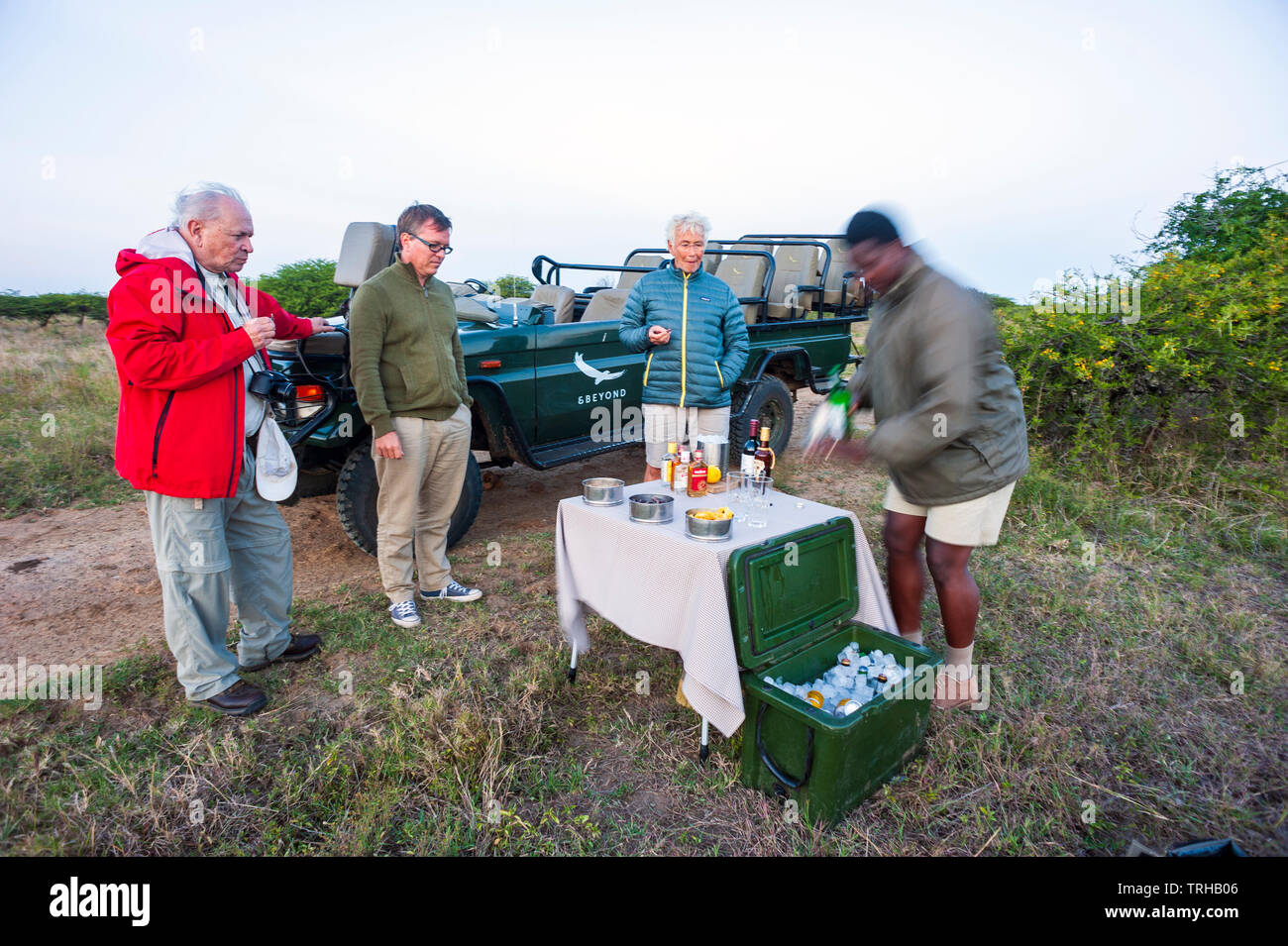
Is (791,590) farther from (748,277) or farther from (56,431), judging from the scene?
(56,431)

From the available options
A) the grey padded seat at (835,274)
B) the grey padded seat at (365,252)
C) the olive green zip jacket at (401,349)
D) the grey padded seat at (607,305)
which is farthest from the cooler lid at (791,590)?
the grey padded seat at (835,274)

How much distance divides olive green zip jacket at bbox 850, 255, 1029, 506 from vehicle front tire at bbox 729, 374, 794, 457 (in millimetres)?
3291

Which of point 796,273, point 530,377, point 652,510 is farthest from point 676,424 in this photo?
point 796,273

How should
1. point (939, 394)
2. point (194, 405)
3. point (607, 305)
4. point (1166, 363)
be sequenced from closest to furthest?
point (939, 394), point (194, 405), point (1166, 363), point (607, 305)

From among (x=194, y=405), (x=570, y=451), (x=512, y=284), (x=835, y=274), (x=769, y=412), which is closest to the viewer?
(x=194, y=405)

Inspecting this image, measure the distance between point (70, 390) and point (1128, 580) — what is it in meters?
10.4

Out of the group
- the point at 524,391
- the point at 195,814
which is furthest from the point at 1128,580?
the point at 195,814

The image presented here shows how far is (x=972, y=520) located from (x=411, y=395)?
2.63 m

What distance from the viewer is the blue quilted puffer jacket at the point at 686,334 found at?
4.09m

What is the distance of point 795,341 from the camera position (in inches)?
271

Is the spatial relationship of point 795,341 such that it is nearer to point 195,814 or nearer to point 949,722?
point 949,722

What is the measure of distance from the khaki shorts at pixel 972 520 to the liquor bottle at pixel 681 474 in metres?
1.05

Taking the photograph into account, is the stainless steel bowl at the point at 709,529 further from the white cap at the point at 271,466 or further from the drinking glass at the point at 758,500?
the white cap at the point at 271,466

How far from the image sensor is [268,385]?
9.47 ft
